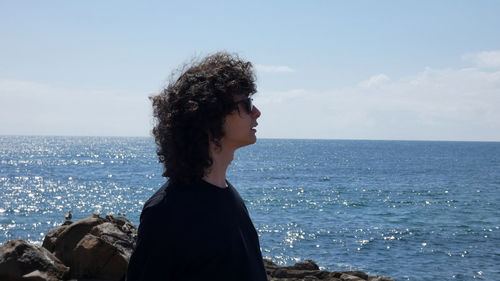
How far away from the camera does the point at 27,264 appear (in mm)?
9242

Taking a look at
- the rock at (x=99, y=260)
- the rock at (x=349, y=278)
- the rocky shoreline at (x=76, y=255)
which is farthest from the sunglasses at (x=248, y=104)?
the rock at (x=349, y=278)

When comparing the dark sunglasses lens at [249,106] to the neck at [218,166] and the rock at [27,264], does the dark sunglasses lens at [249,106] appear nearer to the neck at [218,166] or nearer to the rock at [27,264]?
the neck at [218,166]

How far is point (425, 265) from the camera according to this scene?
828 inches

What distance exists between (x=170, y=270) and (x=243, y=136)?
0.76m

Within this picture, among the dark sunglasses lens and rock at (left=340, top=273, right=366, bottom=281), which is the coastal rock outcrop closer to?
rock at (left=340, top=273, right=366, bottom=281)

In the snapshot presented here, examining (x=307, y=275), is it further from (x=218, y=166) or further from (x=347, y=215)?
(x=347, y=215)

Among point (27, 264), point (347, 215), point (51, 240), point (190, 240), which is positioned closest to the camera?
point (190, 240)

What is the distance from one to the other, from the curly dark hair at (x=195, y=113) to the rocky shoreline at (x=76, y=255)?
738cm

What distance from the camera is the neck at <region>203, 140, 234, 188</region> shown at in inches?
104

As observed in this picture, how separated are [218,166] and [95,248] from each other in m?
7.58

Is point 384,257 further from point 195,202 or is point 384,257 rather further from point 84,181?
point 84,181

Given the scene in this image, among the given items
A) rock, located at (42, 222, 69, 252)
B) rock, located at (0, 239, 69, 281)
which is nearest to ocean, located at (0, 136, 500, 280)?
rock, located at (42, 222, 69, 252)

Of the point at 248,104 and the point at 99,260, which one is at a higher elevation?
the point at 248,104

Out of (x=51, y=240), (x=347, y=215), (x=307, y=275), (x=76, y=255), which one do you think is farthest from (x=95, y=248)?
(x=347, y=215)
